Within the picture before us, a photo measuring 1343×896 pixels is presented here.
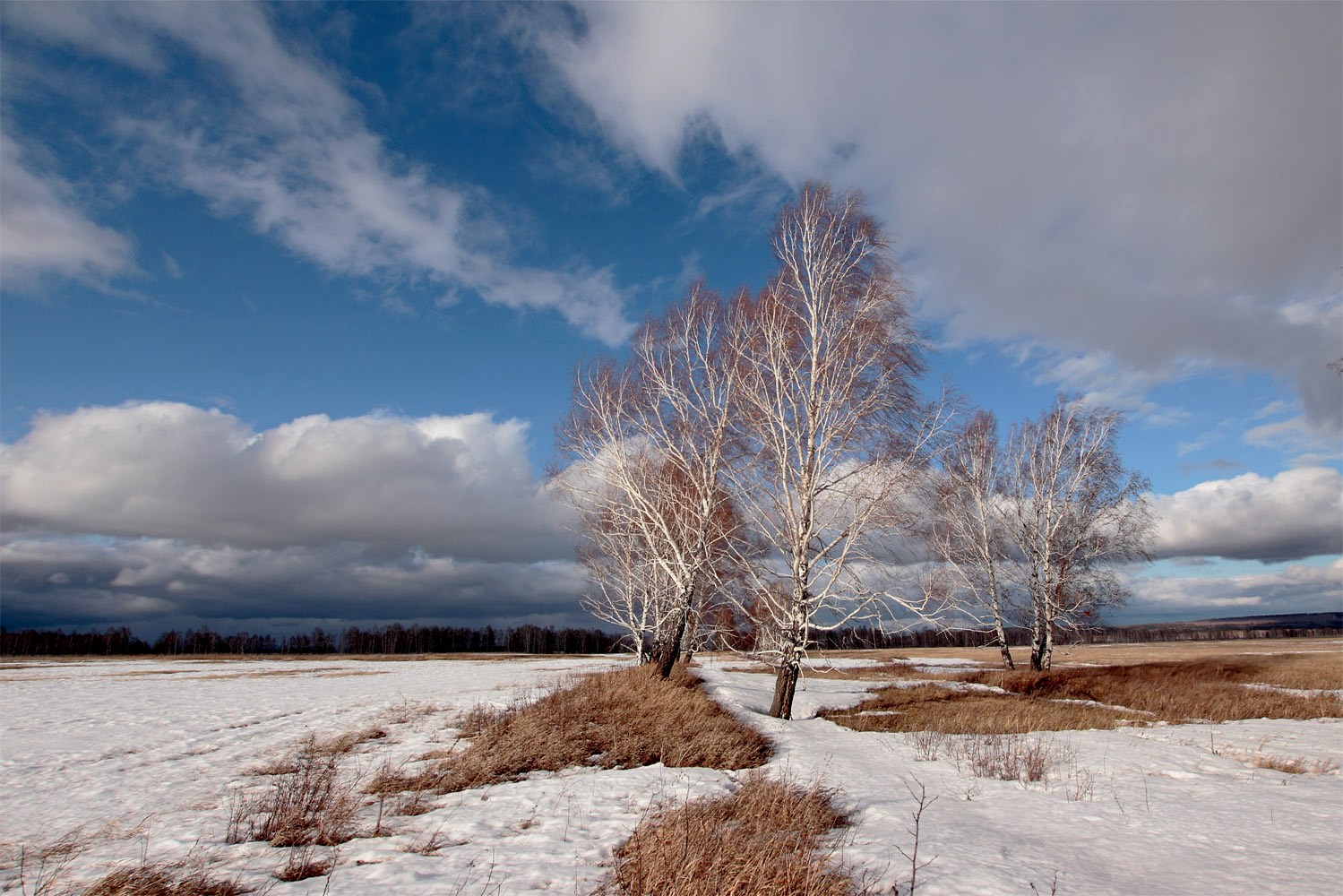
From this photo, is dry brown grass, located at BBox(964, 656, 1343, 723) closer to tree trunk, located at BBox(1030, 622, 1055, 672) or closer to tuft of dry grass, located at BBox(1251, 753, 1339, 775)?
tree trunk, located at BBox(1030, 622, 1055, 672)

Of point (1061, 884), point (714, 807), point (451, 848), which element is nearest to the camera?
point (1061, 884)

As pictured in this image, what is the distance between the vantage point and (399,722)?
1198cm

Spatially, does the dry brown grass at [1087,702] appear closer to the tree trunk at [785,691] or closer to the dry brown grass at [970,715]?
the dry brown grass at [970,715]

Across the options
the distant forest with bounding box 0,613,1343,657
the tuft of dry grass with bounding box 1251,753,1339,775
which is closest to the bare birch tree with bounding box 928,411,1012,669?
the tuft of dry grass with bounding box 1251,753,1339,775

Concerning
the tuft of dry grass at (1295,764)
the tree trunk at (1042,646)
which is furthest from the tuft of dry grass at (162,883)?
the tree trunk at (1042,646)

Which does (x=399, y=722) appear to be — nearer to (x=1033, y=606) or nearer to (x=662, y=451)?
(x=662, y=451)

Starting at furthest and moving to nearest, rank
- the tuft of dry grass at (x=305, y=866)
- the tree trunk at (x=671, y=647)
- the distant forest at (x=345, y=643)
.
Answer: the distant forest at (x=345, y=643)
the tree trunk at (x=671, y=647)
the tuft of dry grass at (x=305, y=866)

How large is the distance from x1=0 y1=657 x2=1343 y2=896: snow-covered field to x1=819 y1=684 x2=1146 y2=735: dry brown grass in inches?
39.3

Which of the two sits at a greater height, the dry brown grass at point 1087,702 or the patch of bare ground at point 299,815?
the patch of bare ground at point 299,815

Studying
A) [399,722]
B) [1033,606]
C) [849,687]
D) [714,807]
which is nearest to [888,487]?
[714,807]

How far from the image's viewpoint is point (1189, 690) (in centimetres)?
1922

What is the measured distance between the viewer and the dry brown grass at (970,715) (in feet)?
40.0

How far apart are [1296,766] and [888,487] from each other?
633cm

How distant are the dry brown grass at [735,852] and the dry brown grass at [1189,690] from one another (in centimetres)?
1297
